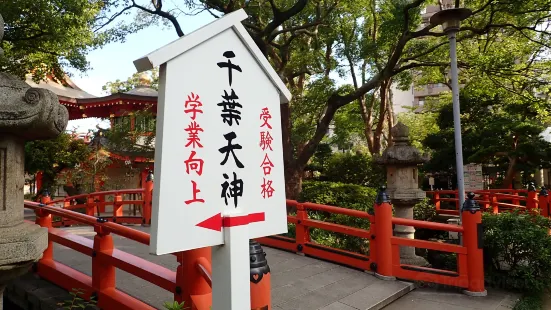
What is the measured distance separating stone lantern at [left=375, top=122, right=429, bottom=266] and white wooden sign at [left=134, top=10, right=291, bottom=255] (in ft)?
15.2

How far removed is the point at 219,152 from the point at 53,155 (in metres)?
12.9

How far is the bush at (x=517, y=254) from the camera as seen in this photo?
16.6 feet

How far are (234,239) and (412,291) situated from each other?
4.13 metres

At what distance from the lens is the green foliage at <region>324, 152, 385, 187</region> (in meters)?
15.1

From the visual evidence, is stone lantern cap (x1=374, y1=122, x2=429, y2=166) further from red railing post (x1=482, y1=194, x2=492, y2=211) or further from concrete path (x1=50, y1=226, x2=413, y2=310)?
red railing post (x1=482, y1=194, x2=492, y2=211)

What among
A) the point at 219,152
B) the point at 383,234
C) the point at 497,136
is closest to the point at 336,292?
the point at 383,234

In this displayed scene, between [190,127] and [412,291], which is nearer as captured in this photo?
[190,127]

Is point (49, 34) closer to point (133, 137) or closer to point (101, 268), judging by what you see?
point (133, 137)

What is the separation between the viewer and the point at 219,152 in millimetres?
1925

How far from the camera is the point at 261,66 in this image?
225cm

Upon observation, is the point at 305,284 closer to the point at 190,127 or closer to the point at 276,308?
the point at 276,308

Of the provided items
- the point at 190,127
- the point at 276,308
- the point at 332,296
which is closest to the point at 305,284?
the point at 332,296

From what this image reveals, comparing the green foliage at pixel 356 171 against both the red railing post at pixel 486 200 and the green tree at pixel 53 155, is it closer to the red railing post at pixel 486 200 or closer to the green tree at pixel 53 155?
the red railing post at pixel 486 200

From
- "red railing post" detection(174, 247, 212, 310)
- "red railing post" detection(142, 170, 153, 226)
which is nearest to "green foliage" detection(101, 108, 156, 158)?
"red railing post" detection(142, 170, 153, 226)
